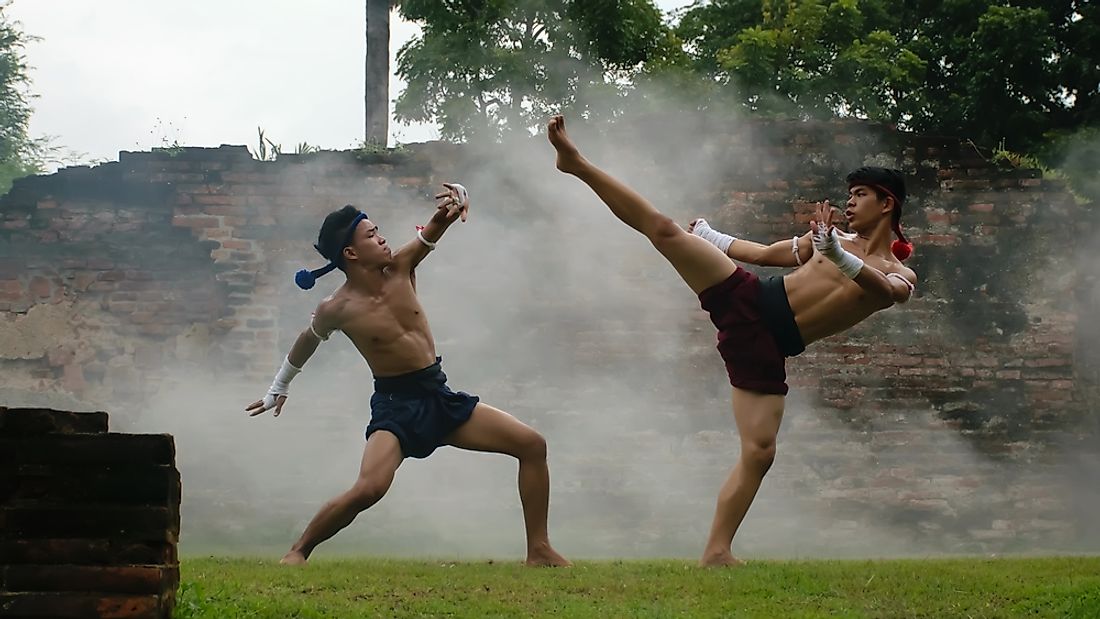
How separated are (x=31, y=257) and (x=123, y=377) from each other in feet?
4.46

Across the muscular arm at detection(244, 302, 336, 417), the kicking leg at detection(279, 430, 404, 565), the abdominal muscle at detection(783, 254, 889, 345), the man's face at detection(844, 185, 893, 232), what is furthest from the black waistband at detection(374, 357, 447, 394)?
the man's face at detection(844, 185, 893, 232)

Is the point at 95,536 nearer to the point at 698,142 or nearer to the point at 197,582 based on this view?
the point at 197,582

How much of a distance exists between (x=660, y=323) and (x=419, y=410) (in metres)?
4.60

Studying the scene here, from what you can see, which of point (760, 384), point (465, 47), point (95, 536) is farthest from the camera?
point (465, 47)

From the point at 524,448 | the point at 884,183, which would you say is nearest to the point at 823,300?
the point at 884,183

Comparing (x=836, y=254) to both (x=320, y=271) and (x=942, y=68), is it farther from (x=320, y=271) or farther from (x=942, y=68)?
(x=942, y=68)

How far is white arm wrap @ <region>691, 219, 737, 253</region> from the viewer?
6.62 m

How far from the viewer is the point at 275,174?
35.2 feet

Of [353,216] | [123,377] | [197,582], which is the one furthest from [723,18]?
[197,582]

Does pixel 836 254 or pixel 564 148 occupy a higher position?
pixel 564 148

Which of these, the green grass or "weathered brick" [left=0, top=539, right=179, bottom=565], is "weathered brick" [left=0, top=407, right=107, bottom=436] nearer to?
"weathered brick" [left=0, top=539, right=179, bottom=565]

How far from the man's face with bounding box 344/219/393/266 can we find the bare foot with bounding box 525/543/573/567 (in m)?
1.63

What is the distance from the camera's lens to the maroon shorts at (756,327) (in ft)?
20.5

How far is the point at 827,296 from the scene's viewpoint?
20.2 ft
